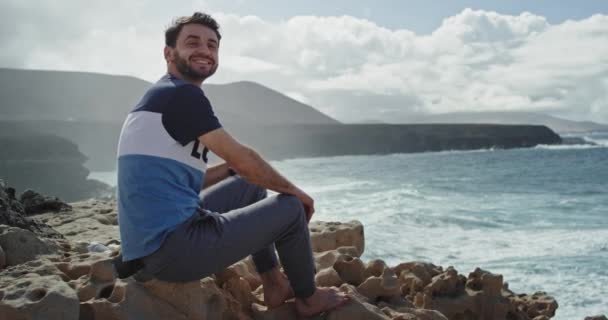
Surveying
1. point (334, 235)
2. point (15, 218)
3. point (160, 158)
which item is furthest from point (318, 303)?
point (15, 218)

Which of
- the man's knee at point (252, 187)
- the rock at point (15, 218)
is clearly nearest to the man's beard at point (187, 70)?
the man's knee at point (252, 187)

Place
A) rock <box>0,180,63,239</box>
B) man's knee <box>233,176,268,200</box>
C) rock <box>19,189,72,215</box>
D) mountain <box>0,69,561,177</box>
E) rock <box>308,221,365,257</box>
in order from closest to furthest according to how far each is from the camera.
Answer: man's knee <box>233,176,268,200</box> → rock <box>0,180,63,239</box> → rock <box>308,221,365,257</box> → rock <box>19,189,72,215</box> → mountain <box>0,69,561,177</box>

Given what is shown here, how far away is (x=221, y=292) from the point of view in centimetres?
307

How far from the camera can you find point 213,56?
9.38ft

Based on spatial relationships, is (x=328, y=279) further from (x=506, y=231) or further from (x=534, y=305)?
(x=506, y=231)

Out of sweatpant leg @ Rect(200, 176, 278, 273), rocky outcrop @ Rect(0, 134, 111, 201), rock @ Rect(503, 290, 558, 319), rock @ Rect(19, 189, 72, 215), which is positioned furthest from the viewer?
rocky outcrop @ Rect(0, 134, 111, 201)

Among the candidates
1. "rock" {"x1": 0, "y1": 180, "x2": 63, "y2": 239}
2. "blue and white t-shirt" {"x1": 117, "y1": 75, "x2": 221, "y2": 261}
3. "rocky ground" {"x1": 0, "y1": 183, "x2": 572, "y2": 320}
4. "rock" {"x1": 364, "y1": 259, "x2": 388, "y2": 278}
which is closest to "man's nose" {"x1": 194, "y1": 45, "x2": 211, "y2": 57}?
"blue and white t-shirt" {"x1": 117, "y1": 75, "x2": 221, "y2": 261}

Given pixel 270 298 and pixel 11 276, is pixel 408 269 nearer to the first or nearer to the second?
pixel 270 298

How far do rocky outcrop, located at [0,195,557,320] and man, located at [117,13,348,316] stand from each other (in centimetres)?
19

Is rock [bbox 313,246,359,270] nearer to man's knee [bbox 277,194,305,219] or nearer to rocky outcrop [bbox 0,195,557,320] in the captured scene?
rocky outcrop [bbox 0,195,557,320]

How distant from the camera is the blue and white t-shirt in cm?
253

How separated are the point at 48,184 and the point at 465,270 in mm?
30905

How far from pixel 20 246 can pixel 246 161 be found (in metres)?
1.78

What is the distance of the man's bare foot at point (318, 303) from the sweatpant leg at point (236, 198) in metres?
0.27
